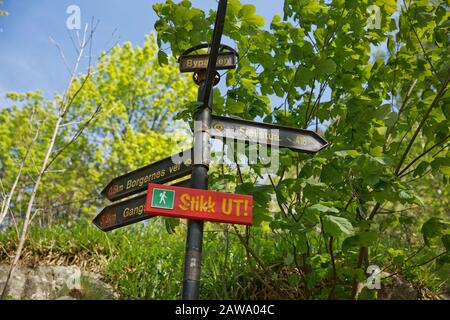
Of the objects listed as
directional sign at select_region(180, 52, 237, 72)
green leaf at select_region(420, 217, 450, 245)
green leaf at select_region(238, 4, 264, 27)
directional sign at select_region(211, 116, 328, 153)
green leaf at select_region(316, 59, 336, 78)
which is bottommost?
green leaf at select_region(420, 217, 450, 245)

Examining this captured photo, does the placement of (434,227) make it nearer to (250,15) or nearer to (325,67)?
(325,67)

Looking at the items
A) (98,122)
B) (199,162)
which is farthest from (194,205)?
(98,122)

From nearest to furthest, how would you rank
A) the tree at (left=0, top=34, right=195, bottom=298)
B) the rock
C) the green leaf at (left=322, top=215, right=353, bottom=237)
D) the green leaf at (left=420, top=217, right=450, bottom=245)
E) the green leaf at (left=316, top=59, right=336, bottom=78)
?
the green leaf at (left=322, top=215, right=353, bottom=237), the green leaf at (left=420, top=217, right=450, bottom=245), the green leaf at (left=316, top=59, right=336, bottom=78), the rock, the tree at (left=0, top=34, right=195, bottom=298)

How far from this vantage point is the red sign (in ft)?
6.95

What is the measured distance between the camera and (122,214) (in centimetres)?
266

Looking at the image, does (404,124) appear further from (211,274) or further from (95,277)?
(95,277)

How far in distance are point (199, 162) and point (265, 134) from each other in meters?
0.55

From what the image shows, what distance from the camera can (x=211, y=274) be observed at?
5340mm

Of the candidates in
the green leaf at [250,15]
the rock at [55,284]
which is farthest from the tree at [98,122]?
the green leaf at [250,15]

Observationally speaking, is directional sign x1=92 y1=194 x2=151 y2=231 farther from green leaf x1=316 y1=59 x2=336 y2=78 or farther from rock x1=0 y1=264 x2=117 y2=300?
rock x1=0 y1=264 x2=117 y2=300

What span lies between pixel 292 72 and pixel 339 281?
9.01ft

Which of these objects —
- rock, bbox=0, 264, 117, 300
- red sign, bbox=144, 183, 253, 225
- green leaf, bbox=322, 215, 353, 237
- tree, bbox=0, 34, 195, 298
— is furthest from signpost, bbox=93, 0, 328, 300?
tree, bbox=0, 34, 195, 298

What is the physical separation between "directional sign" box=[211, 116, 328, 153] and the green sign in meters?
0.57
